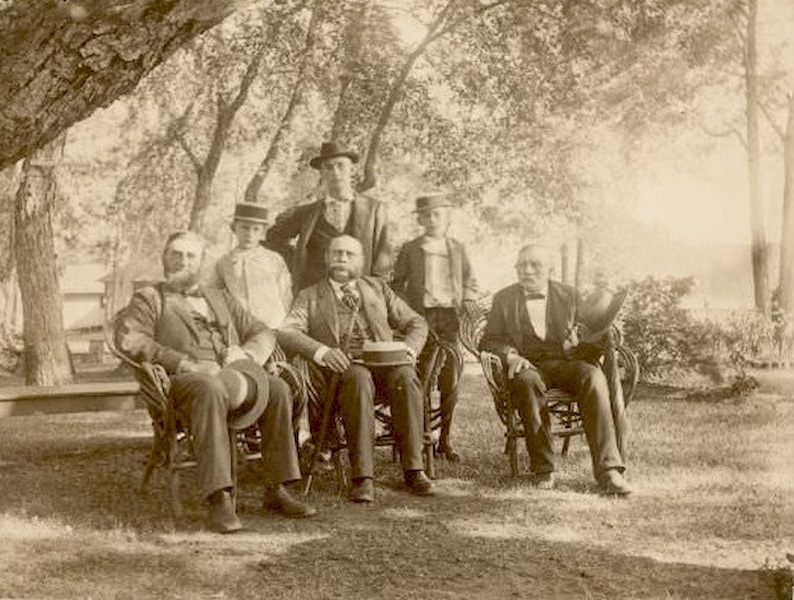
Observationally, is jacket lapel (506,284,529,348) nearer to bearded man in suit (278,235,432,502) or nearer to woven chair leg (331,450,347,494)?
bearded man in suit (278,235,432,502)

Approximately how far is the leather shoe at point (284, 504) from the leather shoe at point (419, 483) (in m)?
0.56

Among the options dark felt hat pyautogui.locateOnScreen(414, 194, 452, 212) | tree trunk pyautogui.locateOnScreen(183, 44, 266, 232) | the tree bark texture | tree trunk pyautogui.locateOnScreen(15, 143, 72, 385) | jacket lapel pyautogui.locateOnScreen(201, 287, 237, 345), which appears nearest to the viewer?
the tree bark texture

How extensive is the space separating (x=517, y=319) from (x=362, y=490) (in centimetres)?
124

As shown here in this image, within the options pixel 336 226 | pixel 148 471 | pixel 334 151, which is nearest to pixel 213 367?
pixel 148 471

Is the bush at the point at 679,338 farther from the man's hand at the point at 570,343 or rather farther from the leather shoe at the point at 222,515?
the leather shoe at the point at 222,515

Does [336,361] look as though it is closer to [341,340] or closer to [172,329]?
[341,340]

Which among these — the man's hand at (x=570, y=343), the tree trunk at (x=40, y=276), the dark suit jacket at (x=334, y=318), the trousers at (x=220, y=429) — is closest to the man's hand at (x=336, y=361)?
the dark suit jacket at (x=334, y=318)

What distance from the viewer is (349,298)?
14.9 ft

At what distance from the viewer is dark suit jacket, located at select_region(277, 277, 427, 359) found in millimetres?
4438

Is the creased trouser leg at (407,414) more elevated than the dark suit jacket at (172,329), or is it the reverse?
the dark suit jacket at (172,329)

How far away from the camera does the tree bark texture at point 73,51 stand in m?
2.39

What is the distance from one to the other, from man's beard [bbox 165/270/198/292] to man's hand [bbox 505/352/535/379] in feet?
5.05

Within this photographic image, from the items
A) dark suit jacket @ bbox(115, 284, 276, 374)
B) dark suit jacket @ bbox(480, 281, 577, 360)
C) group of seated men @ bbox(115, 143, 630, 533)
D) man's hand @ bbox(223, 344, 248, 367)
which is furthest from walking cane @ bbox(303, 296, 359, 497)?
dark suit jacket @ bbox(480, 281, 577, 360)

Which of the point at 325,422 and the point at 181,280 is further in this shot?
the point at 325,422
